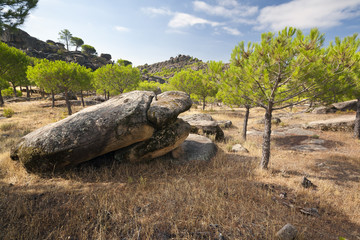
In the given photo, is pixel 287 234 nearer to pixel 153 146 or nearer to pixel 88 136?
pixel 153 146

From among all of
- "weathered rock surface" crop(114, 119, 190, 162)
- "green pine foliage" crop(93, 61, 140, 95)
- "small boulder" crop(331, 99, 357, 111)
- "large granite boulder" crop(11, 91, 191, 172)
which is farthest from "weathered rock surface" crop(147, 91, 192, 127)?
"green pine foliage" crop(93, 61, 140, 95)

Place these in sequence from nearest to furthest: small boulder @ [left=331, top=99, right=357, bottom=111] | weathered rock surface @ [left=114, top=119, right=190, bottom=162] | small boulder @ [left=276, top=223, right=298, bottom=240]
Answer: small boulder @ [left=276, top=223, right=298, bottom=240]
weathered rock surface @ [left=114, top=119, right=190, bottom=162]
small boulder @ [left=331, top=99, right=357, bottom=111]

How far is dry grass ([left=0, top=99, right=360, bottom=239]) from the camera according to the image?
3.05 m

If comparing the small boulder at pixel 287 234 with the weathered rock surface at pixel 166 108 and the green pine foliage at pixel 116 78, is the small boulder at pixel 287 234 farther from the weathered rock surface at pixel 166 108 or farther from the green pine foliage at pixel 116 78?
the green pine foliage at pixel 116 78

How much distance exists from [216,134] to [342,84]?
7.21m

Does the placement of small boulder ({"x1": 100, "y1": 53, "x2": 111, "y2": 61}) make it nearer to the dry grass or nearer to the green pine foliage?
the green pine foliage

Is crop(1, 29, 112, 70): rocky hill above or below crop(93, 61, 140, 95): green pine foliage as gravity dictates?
above

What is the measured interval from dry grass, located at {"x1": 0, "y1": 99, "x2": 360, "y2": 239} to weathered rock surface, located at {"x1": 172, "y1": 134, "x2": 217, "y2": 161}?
2.09 feet

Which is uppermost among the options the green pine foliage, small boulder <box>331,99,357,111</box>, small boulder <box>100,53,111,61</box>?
small boulder <box>100,53,111,61</box>

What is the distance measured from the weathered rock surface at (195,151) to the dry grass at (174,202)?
64cm

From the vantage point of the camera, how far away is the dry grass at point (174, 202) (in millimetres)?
3053

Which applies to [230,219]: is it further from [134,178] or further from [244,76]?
[244,76]

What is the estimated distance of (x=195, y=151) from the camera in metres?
7.95

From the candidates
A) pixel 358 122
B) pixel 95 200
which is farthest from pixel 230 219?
pixel 358 122
